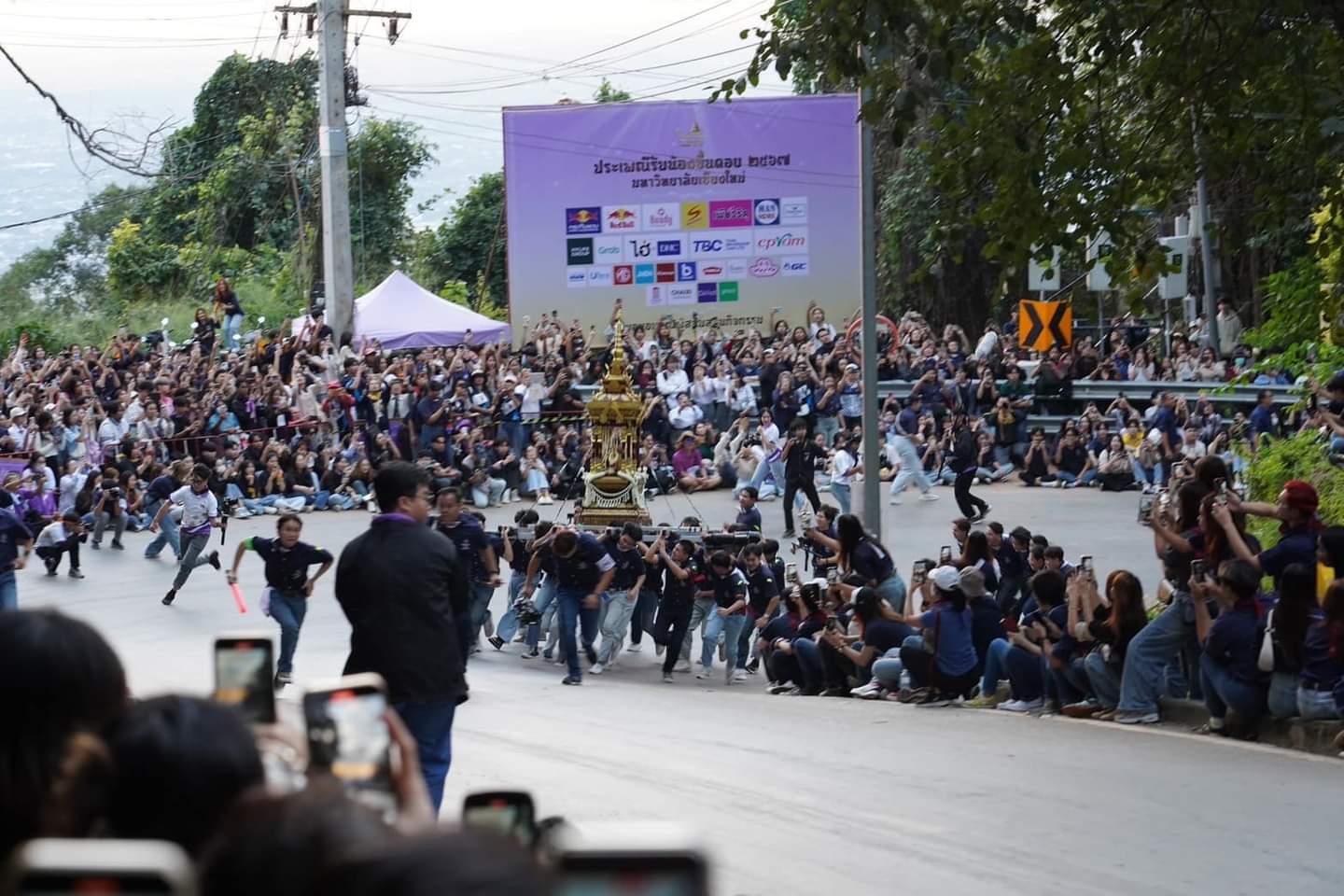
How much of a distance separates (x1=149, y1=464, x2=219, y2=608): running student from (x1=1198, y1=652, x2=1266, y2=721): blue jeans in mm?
12178

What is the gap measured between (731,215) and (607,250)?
2679mm

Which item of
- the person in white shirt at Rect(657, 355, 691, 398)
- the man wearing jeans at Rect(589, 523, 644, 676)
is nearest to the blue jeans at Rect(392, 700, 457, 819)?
the man wearing jeans at Rect(589, 523, 644, 676)

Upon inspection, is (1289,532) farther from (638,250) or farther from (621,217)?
(621,217)

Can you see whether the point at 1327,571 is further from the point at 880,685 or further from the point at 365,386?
the point at 365,386

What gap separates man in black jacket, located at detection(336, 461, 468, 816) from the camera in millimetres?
7000

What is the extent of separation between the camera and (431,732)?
7141mm

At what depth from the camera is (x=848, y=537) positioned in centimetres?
1584

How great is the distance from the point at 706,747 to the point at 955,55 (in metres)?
4.66

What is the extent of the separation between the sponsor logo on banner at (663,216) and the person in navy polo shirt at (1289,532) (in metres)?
27.2

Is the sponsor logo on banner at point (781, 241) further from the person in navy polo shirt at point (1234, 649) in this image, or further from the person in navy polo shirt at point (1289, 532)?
the person in navy polo shirt at point (1234, 649)

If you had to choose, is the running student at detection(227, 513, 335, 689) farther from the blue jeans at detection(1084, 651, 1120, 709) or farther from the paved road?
the blue jeans at detection(1084, 651, 1120, 709)

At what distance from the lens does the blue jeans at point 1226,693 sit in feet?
37.0

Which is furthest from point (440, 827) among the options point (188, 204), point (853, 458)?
point (188, 204)

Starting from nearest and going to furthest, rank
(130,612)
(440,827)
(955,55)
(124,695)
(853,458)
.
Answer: (440,827) → (124,695) → (955,55) → (130,612) → (853,458)
